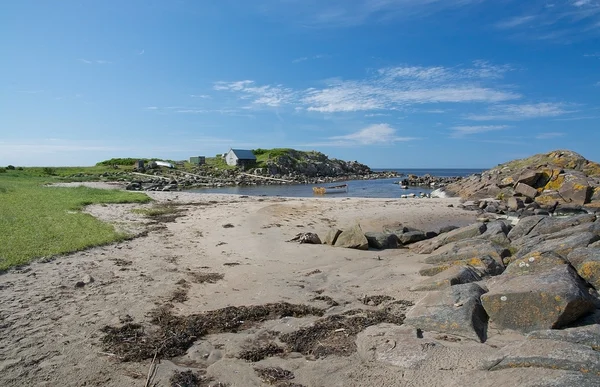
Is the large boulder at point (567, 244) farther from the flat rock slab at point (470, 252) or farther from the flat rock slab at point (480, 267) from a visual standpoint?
the flat rock slab at point (480, 267)

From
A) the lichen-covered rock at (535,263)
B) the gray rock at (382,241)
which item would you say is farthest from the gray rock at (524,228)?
the lichen-covered rock at (535,263)

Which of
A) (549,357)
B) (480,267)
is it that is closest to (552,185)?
(480,267)

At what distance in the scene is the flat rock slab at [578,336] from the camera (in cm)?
463

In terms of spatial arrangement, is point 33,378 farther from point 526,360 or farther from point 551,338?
point 551,338

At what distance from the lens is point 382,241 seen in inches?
556

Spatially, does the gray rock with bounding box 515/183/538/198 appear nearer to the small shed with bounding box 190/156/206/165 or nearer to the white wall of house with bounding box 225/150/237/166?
the white wall of house with bounding box 225/150/237/166

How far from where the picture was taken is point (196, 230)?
17250 millimetres

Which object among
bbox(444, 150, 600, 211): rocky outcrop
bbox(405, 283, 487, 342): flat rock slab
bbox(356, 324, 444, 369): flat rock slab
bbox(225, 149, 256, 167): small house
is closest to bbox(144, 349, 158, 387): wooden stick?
bbox(356, 324, 444, 369): flat rock slab

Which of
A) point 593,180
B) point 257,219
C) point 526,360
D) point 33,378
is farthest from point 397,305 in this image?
point 593,180

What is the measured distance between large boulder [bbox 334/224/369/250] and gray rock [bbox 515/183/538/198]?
21.1 meters

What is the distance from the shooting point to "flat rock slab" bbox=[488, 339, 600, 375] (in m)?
4.01

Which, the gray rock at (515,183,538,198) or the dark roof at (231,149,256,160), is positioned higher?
the dark roof at (231,149,256,160)

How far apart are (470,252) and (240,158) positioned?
251 feet

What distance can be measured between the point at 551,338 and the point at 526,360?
0.82 meters
